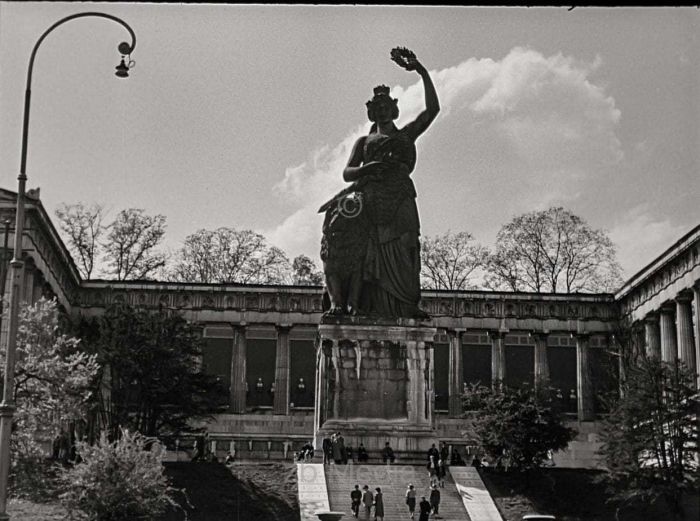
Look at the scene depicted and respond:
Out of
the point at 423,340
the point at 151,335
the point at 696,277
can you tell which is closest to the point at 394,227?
the point at 423,340

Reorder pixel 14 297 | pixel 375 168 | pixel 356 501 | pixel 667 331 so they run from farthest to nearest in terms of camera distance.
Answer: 1. pixel 667 331
2. pixel 375 168
3. pixel 356 501
4. pixel 14 297

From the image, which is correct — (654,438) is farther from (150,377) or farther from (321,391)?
(150,377)

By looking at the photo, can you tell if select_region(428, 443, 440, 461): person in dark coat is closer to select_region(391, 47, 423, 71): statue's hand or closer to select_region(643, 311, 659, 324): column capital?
select_region(391, 47, 423, 71): statue's hand

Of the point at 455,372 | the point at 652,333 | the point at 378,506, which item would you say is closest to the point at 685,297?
the point at 652,333

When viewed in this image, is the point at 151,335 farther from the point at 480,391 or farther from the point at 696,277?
the point at 696,277

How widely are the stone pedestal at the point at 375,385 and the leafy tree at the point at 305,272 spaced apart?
36.6 metres

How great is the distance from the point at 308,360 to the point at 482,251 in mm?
13488

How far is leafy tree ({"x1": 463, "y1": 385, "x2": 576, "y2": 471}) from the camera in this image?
40219 mm

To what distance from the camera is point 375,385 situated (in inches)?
1495

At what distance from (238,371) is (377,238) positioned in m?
32.0

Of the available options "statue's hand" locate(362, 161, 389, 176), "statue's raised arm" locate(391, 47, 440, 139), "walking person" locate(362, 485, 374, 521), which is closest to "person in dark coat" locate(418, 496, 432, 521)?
"walking person" locate(362, 485, 374, 521)

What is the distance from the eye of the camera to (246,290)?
222ft

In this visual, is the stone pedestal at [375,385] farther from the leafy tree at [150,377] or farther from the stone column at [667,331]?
the stone column at [667,331]

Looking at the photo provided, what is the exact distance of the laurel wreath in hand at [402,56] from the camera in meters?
39.8
